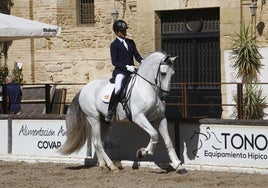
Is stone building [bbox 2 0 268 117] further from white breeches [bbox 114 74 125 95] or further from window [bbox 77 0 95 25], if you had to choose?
white breeches [bbox 114 74 125 95]

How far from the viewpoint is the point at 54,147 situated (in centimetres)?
1669

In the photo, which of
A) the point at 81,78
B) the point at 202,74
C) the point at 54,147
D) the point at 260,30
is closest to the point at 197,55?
the point at 202,74

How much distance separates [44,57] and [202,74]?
5619mm

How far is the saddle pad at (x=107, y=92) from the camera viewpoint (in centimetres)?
1485

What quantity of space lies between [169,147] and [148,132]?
48 cm

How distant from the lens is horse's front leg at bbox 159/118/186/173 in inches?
562

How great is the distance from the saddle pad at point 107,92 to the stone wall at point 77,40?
921 centimetres

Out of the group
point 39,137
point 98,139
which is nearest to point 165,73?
point 98,139

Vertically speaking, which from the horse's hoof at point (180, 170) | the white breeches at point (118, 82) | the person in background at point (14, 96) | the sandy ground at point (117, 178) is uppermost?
the white breeches at point (118, 82)

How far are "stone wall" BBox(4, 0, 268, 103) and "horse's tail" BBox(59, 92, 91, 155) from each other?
894 cm

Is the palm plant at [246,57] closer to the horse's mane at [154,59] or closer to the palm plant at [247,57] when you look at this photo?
the palm plant at [247,57]

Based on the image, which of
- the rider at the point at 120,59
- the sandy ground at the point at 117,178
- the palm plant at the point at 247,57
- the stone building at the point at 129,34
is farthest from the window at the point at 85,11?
the rider at the point at 120,59

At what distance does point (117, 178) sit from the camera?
1408 cm

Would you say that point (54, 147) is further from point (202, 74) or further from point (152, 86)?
point (202, 74)
